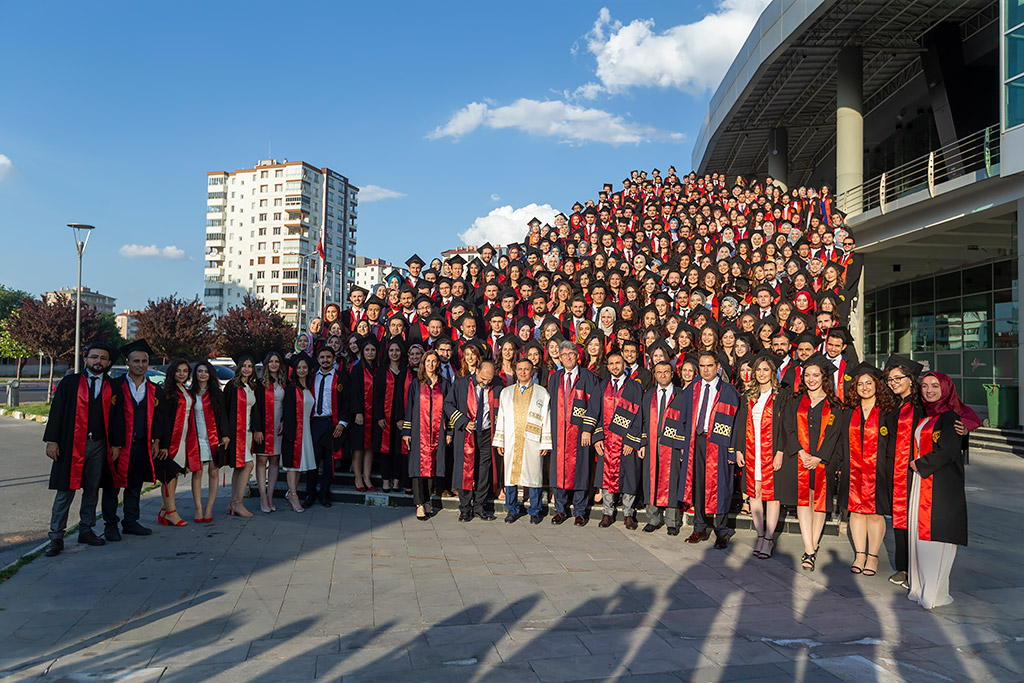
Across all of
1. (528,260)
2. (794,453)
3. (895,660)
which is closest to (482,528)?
(794,453)

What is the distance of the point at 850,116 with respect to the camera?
23.1m

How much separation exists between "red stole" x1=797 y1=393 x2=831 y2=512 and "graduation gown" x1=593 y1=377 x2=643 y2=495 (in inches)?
67.8

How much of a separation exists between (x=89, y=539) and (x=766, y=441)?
21.7 feet

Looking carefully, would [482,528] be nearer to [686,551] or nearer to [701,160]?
[686,551]

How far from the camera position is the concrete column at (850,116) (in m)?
22.7

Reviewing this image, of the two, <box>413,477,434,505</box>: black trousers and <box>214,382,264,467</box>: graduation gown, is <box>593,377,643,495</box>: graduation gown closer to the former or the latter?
<box>413,477,434,505</box>: black trousers

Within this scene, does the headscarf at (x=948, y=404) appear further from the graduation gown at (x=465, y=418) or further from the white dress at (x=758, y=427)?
the graduation gown at (x=465, y=418)

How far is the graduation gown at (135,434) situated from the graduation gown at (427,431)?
8.89ft

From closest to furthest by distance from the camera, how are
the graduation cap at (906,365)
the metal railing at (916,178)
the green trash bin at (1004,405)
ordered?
the graduation cap at (906,365), the green trash bin at (1004,405), the metal railing at (916,178)

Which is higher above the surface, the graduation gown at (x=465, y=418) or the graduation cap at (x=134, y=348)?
the graduation cap at (x=134, y=348)

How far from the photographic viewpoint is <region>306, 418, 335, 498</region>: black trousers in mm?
8523

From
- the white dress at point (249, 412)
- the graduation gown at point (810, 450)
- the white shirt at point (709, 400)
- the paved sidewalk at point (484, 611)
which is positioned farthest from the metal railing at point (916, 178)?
the white dress at point (249, 412)

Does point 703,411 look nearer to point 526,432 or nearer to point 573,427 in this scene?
point 573,427

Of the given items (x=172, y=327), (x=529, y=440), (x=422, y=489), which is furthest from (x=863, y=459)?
(x=172, y=327)
